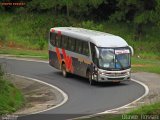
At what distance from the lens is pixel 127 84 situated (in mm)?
37625

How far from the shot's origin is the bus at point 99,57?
3666cm

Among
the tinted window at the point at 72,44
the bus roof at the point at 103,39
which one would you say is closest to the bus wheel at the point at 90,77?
the bus roof at the point at 103,39

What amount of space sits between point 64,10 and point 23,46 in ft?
52.4

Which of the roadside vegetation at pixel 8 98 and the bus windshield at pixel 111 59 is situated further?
A: the bus windshield at pixel 111 59

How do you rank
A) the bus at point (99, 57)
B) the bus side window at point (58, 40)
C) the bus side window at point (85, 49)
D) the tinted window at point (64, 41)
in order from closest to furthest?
the bus at point (99, 57)
the bus side window at point (85, 49)
the tinted window at point (64, 41)
the bus side window at point (58, 40)

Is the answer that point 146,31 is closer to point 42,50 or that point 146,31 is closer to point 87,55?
point 42,50

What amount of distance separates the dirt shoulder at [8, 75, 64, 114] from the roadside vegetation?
0.36m

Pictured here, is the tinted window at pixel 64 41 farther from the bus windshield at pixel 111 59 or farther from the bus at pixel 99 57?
the bus windshield at pixel 111 59

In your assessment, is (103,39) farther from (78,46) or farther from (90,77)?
(78,46)

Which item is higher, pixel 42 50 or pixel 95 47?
pixel 95 47

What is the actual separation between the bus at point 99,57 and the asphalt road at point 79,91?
0.70 m

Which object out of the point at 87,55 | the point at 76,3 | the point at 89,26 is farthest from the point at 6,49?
the point at 87,55

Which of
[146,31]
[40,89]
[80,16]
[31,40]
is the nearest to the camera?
[40,89]

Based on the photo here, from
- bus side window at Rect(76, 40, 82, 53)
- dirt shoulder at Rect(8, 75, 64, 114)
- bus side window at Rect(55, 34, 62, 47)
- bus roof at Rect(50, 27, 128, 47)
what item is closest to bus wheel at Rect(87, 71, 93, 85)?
bus side window at Rect(76, 40, 82, 53)
